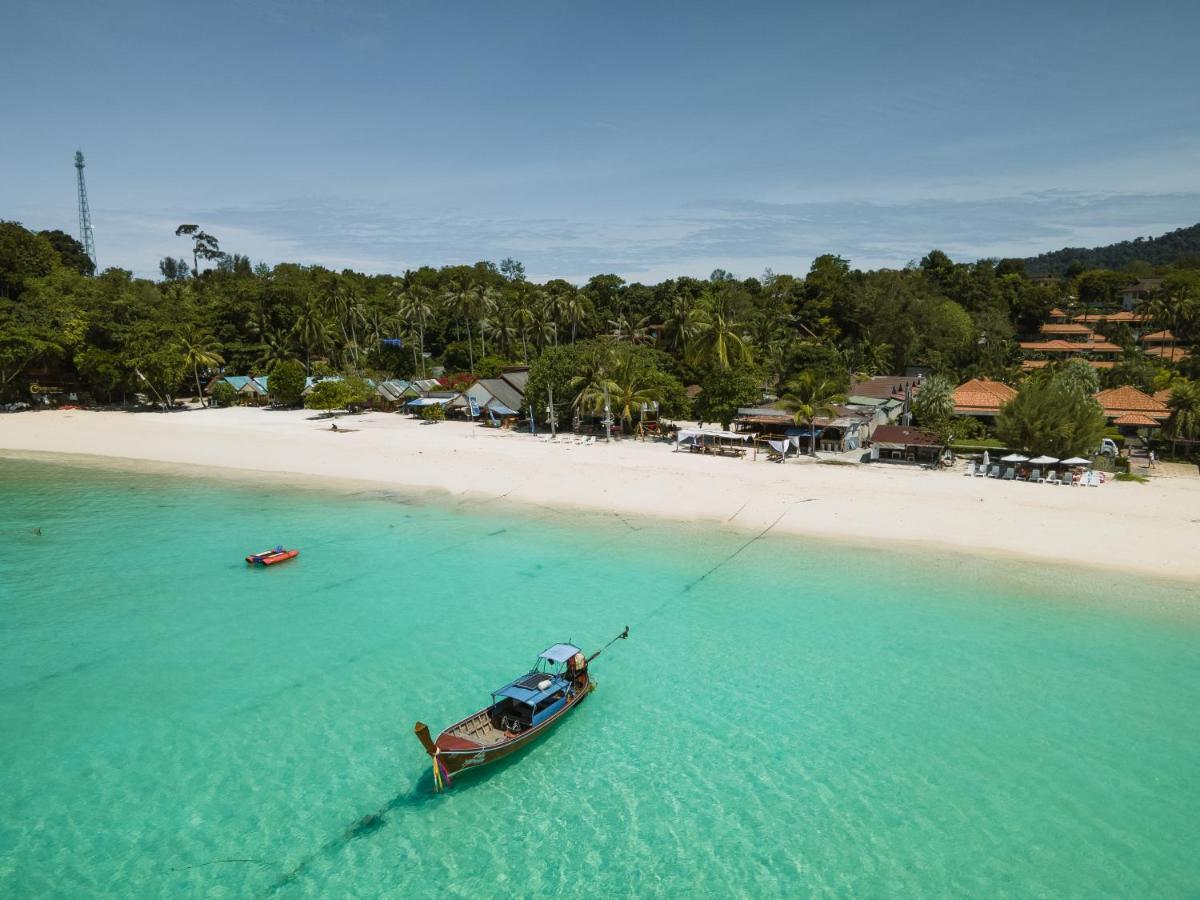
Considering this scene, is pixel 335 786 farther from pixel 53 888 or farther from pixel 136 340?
pixel 136 340

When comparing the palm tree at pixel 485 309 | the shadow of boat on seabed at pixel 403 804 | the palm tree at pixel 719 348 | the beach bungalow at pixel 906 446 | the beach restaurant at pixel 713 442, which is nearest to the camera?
the shadow of boat on seabed at pixel 403 804

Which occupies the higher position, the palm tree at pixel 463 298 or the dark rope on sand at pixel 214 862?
the palm tree at pixel 463 298

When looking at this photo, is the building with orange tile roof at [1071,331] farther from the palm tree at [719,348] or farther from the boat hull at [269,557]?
the boat hull at [269,557]

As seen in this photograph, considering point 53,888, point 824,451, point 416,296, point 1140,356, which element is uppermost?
point 416,296

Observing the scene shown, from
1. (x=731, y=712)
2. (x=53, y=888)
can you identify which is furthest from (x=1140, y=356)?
(x=53, y=888)

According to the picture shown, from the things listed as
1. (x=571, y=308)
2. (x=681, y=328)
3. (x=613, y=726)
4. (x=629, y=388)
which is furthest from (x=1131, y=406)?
(x=571, y=308)

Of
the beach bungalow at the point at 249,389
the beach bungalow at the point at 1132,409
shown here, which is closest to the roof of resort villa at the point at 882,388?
the beach bungalow at the point at 1132,409

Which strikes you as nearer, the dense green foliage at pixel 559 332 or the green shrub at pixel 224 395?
the dense green foliage at pixel 559 332
